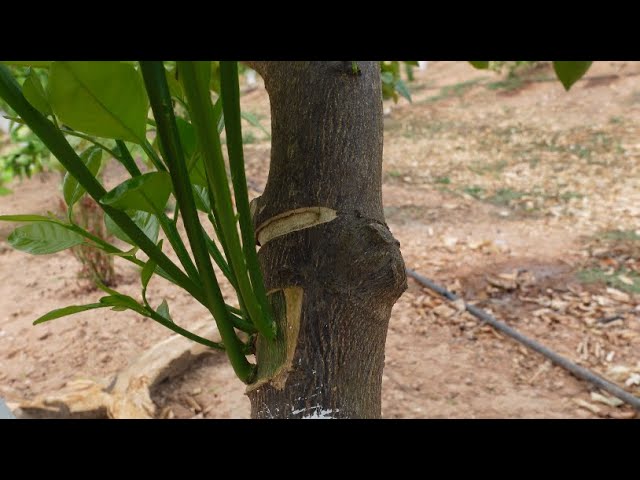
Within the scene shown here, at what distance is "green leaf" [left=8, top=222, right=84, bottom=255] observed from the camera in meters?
0.50

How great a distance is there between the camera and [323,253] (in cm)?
48

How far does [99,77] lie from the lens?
31 cm

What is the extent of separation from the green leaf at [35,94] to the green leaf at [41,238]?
16 centimetres

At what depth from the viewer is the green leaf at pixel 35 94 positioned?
0.35m

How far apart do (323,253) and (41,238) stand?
23 centimetres

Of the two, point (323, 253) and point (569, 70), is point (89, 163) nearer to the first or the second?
point (323, 253)

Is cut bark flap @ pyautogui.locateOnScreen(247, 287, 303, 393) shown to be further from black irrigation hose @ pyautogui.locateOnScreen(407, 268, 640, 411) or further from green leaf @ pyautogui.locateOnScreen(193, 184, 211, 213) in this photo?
black irrigation hose @ pyautogui.locateOnScreen(407, 268, 640, 411)

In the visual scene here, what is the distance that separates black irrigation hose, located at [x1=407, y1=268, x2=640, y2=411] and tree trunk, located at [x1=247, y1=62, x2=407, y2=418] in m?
1.57

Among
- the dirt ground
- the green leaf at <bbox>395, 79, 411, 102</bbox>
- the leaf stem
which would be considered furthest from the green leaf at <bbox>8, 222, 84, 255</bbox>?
the dirt ground

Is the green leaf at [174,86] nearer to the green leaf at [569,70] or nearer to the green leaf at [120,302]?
the green leaf at [120,302]
